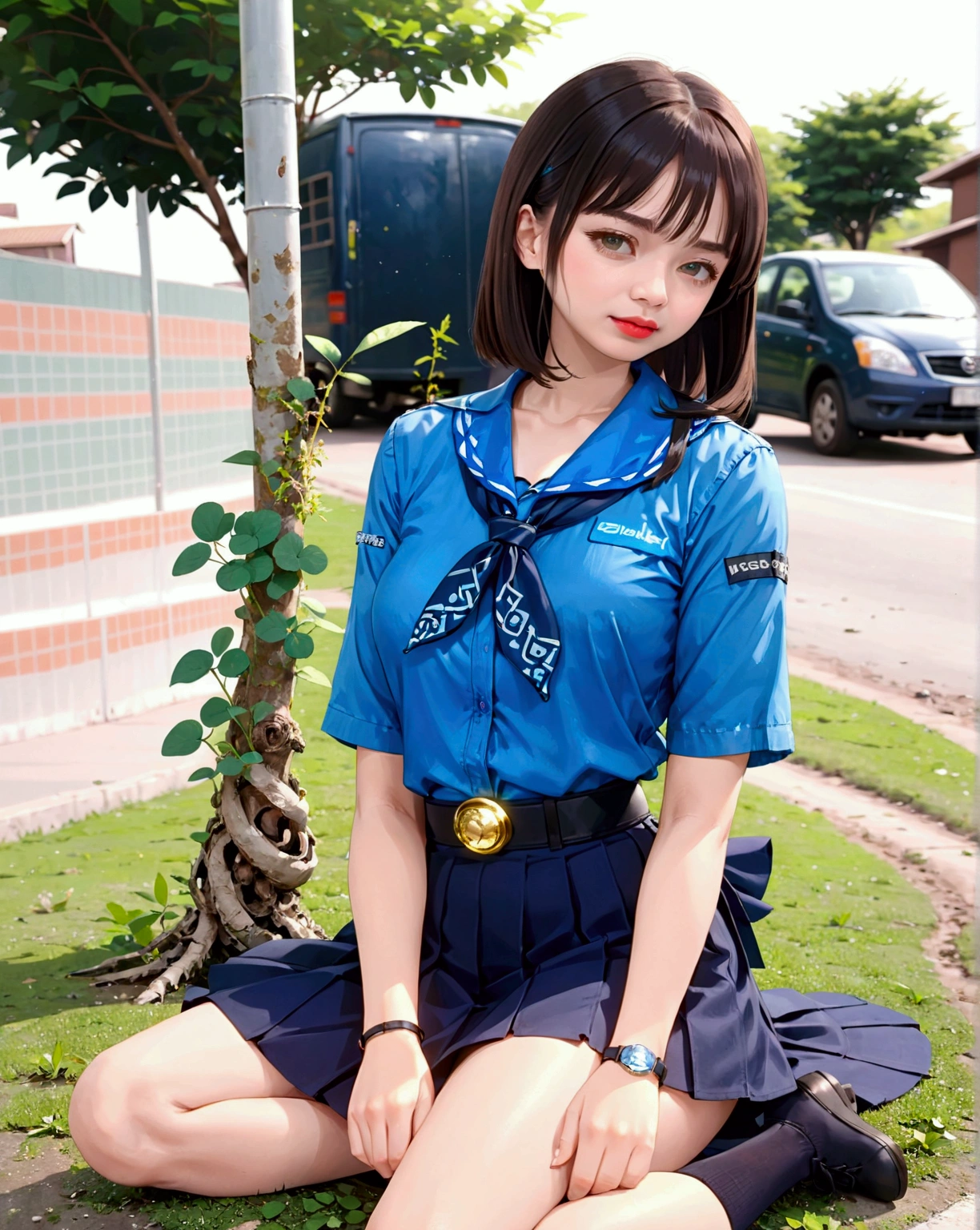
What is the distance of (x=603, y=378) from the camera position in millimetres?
1949

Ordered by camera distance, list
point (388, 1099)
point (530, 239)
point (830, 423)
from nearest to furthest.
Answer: point (388, 1099)
point (530, 239)
point (830, 423)

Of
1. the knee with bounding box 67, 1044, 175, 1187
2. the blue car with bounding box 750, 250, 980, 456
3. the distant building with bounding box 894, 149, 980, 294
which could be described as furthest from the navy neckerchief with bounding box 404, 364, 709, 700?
the distant building with bounding box 894, 149, 980, 294

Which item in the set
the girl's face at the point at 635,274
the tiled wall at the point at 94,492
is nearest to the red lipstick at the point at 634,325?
the girl's face at the point at 635,274

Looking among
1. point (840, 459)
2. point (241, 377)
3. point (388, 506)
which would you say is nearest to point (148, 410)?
point (241, 377)

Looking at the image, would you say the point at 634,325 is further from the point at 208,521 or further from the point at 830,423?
the point at 830,423

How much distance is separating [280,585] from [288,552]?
7 cm

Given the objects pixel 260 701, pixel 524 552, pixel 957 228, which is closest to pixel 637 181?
pixel 524 552

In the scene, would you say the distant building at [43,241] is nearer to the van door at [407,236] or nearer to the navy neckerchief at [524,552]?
the van door at [407,236]

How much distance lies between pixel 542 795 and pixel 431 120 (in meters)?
6.45

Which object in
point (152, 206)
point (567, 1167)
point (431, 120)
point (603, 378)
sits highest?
point (431, 120)

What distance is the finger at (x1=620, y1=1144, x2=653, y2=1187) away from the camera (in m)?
1.58

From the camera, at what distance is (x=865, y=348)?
30.4 ft

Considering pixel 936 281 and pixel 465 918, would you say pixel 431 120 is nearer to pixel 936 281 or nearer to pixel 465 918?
pixel 936 281

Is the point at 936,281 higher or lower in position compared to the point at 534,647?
higher
